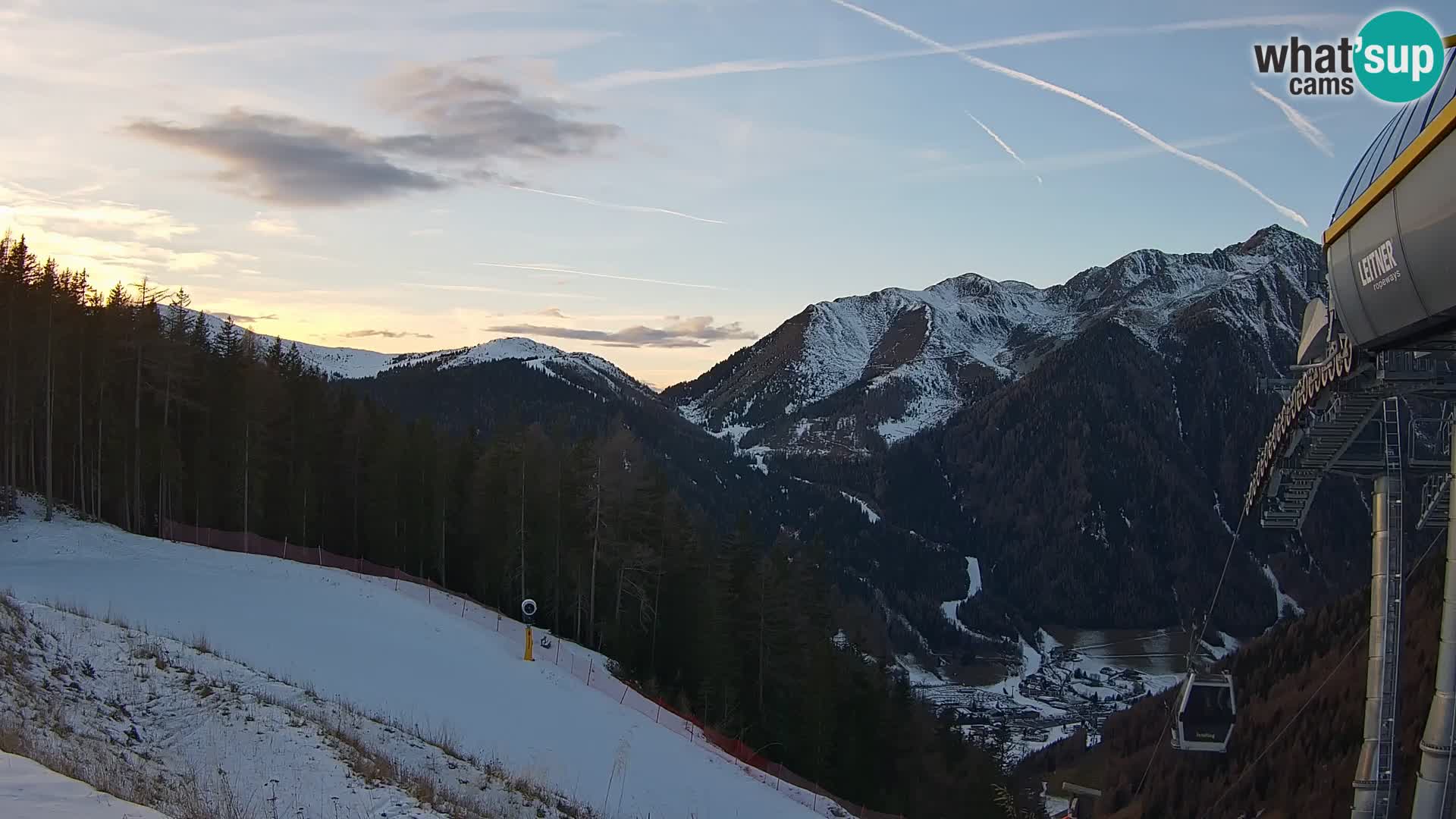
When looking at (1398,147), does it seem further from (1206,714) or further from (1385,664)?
(1206,714)

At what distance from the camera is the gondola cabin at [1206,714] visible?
1384cm

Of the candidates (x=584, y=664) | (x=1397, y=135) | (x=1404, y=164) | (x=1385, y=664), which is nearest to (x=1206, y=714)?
(x=1385, y=664)

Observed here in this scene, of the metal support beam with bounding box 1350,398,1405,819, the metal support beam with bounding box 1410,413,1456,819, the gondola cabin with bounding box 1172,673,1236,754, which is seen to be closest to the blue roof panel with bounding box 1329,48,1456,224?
the metal support beam with bounding box 1410,413,1456,819

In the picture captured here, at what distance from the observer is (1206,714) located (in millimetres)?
13844

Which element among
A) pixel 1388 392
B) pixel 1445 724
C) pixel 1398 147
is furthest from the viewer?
pixel 1388 392

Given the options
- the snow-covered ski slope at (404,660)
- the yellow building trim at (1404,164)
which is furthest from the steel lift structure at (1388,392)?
the snow-covered ski slope at (404,660)

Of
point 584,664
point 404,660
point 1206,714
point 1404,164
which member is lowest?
point 584,664

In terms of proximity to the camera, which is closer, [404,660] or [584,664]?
[404,660]

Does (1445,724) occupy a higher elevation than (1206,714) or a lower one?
higher

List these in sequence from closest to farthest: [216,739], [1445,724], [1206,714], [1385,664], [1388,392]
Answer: [1445,724] < [1388,392] < [1385,664] < [216,739] < [1206,714]

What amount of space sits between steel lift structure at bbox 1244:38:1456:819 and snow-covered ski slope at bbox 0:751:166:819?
10.4 m

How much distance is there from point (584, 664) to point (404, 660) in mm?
9399

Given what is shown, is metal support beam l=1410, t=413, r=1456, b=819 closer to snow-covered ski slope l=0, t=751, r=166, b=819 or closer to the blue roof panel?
the blue roof panel

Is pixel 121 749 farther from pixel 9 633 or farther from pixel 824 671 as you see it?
pixel 824 671
